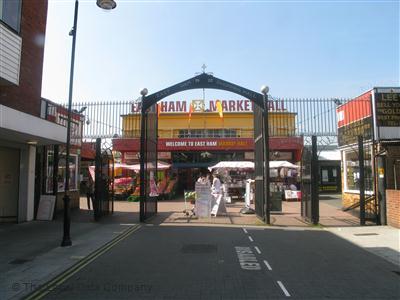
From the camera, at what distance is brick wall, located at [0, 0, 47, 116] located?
558 inches

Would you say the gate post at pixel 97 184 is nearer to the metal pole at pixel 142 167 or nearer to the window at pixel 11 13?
the metal pole at pixel 142 167

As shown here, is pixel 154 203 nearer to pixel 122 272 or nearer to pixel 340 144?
pixel 340 144

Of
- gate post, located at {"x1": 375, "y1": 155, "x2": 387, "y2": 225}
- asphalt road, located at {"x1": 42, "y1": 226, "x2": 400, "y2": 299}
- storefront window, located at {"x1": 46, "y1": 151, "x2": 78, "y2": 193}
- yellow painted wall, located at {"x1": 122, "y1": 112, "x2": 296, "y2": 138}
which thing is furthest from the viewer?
yellow painted wall, located at {"x1": 122, "y1": 112, "x2": 296, "y2": 138}

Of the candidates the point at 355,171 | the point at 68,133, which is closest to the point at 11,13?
the point at 68,133

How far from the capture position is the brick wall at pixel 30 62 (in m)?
14.2

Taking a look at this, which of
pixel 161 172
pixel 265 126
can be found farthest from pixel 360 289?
pixel 161 172

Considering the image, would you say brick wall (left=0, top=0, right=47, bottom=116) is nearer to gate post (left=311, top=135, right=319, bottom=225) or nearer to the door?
the door

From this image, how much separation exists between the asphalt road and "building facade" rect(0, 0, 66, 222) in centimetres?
476

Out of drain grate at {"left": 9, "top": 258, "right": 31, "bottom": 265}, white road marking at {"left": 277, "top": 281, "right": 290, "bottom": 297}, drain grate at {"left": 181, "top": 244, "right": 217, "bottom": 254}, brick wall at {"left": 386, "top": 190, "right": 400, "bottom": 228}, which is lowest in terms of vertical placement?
white road marking at {"left": 277, "top": 281, "right": 290, "bottom": 297}

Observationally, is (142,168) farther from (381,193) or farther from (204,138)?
(204,138)

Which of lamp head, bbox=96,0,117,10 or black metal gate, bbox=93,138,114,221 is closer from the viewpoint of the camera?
lamp head, bbox=96,0,117,10

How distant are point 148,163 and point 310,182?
667 cm

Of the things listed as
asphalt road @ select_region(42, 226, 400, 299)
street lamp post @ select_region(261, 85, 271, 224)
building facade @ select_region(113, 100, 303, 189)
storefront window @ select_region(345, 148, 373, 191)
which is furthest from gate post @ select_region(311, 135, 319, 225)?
A: building facade @ select_region(113, 100, 303, 189)

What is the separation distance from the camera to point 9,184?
15953mm
